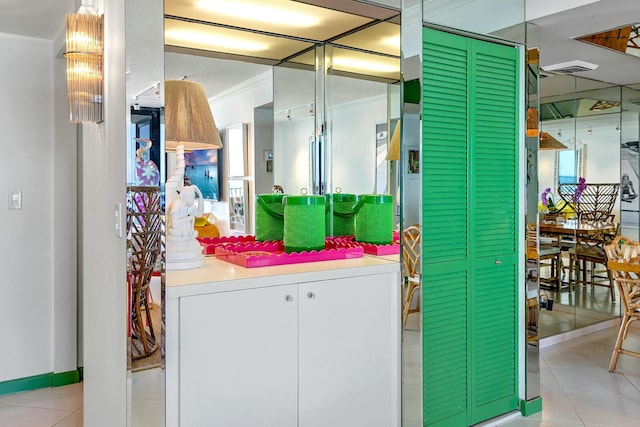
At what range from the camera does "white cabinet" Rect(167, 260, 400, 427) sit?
1.73 m

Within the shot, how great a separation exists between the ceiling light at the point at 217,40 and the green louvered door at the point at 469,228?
2.59 ft

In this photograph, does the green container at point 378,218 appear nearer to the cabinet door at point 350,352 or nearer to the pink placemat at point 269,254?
the pink placemat at point 269,254

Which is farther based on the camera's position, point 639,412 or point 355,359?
point 639,412

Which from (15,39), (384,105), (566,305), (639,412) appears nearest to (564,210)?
(566,305)

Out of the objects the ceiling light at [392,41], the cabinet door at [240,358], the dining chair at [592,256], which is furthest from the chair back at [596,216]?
the cabinet door at [240,358]

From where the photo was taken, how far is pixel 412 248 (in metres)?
2.33

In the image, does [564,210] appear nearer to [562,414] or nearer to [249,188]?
[562,414]

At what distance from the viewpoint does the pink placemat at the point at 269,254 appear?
206 cm

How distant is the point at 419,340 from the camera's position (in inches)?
90.7

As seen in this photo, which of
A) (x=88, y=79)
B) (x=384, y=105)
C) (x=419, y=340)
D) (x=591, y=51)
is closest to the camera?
(x=88, y=79)

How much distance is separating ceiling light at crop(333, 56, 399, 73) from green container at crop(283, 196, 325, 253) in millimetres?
828

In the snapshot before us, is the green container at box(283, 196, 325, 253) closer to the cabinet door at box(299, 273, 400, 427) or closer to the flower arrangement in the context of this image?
the cabinet door at box(299, 273, 400, 427)

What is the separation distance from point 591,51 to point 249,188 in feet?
8.69

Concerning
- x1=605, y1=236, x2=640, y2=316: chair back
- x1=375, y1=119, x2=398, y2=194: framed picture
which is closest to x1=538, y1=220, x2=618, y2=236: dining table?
x1=605, y1=236, x2=640, y2=316: chair back
